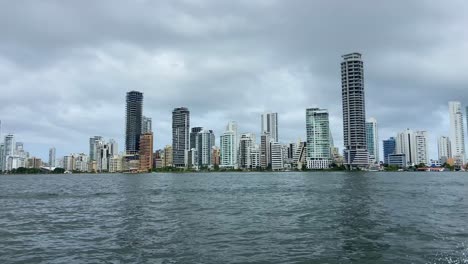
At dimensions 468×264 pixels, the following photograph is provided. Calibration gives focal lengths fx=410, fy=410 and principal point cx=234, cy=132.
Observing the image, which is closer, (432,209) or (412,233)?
(412,233)

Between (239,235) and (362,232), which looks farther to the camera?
(362,232)

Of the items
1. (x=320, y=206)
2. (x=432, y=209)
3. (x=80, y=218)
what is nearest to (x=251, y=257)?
(x=80, y=218)

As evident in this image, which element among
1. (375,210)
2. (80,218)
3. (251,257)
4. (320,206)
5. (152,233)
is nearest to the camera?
(251,257)

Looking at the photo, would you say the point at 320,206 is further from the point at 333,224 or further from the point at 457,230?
the point at 457,230

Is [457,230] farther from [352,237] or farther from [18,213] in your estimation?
[18,213]

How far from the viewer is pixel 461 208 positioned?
50.8 meters

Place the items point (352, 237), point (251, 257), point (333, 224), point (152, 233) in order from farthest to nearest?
point (333, 224) → point (152, 233) → point (352, 237) → point (251, 257)

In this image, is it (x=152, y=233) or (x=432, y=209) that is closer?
(x=152, y=233)

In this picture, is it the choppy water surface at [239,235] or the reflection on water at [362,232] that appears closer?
the choppy water surface at [239,235]

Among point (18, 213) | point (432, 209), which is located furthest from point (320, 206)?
point (18, 213)

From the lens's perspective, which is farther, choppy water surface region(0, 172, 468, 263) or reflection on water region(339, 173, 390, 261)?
reflection on water region(339, 173, 390, 261)

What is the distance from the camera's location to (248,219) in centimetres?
4159

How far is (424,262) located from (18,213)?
148 ft

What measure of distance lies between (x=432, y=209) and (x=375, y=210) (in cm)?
769
